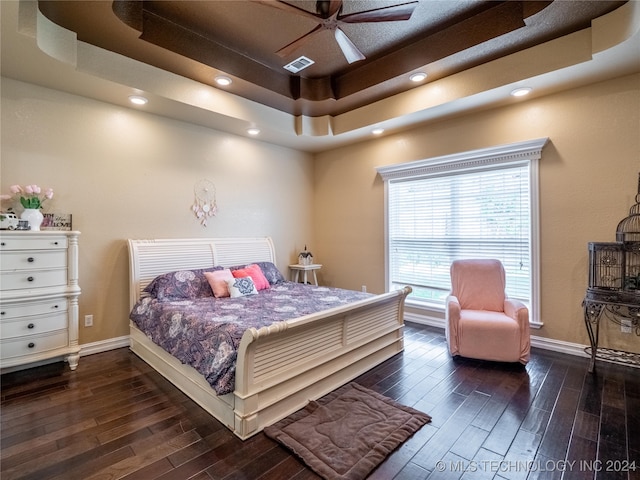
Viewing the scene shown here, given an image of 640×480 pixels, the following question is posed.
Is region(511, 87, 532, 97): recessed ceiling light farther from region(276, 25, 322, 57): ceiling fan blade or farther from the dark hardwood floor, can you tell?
the dark hardwood floor

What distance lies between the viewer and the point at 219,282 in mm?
3652

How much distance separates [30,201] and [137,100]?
1478 millimetres

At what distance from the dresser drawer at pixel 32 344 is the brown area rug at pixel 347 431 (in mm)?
2262

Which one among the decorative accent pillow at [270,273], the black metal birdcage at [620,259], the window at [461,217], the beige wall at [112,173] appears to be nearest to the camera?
the black metal birdcage at [620,259]

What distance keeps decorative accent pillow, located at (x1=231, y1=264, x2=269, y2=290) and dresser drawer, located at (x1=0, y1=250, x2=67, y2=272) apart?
1.71 meters

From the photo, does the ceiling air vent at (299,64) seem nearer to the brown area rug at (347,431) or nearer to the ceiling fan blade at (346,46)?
the ceiling fan blade at (346,46)

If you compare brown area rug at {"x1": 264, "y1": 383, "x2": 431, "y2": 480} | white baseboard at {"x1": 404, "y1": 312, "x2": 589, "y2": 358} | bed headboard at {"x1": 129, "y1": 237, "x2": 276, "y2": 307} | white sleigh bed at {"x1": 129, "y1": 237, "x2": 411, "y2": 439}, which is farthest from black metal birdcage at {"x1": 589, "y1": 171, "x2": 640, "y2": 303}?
bed headboard at {"x1": 129, "y1": 237, "x2": 276, "y2": 307}

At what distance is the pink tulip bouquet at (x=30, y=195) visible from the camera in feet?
9.49

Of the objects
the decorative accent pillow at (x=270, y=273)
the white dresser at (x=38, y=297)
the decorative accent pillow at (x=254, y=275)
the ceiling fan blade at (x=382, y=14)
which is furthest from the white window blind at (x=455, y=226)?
the white dresser at (x=38, y=297)

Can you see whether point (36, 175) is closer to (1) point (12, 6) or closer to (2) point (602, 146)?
(1) point (12, 6)

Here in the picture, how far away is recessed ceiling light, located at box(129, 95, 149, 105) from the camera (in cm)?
339

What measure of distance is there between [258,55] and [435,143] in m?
2.55

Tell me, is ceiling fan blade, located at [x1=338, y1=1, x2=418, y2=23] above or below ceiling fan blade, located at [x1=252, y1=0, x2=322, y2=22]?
above

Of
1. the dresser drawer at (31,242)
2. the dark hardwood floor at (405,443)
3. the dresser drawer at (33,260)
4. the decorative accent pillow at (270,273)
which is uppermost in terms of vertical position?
the dresser drawer at (31,242)
